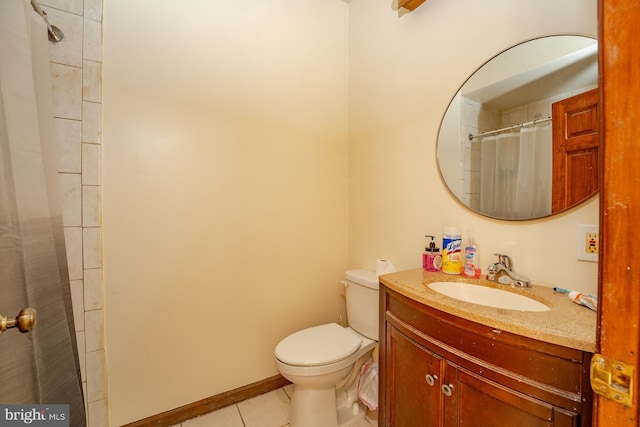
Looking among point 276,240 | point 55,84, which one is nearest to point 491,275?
point 276,240

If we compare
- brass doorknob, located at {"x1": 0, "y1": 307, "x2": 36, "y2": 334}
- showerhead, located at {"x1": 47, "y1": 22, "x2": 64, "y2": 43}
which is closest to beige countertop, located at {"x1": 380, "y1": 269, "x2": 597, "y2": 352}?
brass doorknob, located at {"x1": 0, "y1": 307, "x2": 36, "y2": 334}

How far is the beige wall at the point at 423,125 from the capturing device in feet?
3.14

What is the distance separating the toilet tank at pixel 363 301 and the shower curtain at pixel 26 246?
1297 millimetres

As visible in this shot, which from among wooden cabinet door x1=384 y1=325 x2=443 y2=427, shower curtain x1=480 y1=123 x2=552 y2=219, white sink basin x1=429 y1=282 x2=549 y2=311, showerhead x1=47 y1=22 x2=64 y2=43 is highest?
showerhead x1=47 y1=22 x2=64 y2=43

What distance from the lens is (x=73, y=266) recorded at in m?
1.23

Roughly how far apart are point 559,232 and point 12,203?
1716 millimetres

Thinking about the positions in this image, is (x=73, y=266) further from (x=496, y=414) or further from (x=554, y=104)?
(x=554, y=104)

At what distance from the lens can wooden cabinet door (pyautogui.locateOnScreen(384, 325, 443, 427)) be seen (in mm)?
853

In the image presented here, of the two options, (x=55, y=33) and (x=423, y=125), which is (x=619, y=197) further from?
(x=55, y=33)

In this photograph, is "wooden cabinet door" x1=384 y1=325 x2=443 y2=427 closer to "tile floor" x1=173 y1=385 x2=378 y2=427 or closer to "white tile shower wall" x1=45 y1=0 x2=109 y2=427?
"tile floor" x1=173 y1=385 x2=378 y2=427

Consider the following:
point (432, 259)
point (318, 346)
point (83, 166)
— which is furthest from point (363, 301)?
point (83, 166)

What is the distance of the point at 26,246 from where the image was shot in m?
0.74

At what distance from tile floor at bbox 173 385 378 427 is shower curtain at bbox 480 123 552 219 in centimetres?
135

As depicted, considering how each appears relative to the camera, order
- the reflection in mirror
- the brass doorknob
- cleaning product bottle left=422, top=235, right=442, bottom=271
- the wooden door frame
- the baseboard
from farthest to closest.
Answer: the baseboard → cleaning product bottle left=422, top=235, right=442, bottom=271 → the reflection in mirror → the brass doorknob → the wooden door frame
